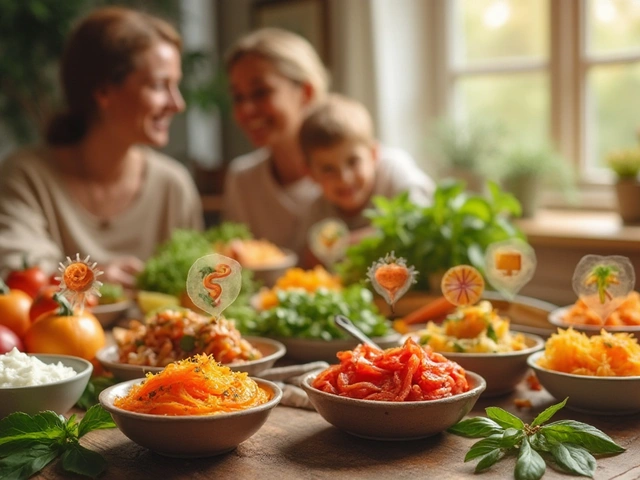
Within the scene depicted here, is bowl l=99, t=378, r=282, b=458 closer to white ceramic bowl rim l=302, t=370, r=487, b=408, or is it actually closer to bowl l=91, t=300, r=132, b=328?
white ceramic bowl rim l=302, t=370, r=487, b=408

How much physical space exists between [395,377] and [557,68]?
3104 millimetres

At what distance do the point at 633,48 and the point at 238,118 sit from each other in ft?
6.28

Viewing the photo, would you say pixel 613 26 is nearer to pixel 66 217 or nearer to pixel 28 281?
pixel 66 217

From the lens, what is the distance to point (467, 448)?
4.14ft

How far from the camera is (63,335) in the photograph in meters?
1.57

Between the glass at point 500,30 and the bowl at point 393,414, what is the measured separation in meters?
3.17

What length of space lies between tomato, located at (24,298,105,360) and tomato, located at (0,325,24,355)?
25 mm

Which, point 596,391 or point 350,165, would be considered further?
point 350,165

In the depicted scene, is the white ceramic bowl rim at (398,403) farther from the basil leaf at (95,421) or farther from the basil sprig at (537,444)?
the basil leaf at (95,421)

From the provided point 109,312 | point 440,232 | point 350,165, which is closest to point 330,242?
point 350,165

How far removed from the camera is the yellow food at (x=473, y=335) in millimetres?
1562

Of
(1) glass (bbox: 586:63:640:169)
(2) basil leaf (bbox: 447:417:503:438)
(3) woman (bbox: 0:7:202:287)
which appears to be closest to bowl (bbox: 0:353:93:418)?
(2) basil leaf (bbox: 447:417:503:438)

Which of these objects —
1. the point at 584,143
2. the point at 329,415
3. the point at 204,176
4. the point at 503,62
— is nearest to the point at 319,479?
the point at 329,415

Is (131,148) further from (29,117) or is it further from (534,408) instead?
(534,408)
